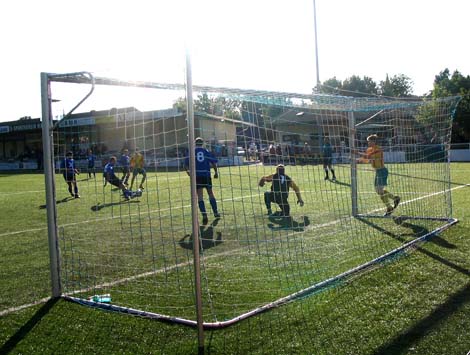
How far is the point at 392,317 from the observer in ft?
15.0

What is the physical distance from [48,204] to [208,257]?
104 inches

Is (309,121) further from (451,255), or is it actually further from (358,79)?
(358,79)

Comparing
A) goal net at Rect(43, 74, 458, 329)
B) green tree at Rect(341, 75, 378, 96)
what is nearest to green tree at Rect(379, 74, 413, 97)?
green tree at Rect(341, 75, 378, 96)

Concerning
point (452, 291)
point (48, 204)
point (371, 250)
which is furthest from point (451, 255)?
point (48, 204)

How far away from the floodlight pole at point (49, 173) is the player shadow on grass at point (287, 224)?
5.10 meters

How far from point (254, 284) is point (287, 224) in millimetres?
4499

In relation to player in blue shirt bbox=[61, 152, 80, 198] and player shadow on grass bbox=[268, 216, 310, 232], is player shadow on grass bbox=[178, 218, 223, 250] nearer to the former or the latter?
player shadow on grass bbox=[268, 216, 310, 232]

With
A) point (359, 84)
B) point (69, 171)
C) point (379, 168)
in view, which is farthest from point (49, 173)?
point (359, 84)

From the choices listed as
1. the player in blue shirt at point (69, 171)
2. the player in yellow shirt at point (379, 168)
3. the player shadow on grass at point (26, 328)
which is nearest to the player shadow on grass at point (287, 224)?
the player in yellow shirt at point (379, 168)

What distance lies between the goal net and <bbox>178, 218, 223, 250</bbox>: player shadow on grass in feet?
0.12

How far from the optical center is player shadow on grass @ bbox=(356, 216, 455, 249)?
7736 millimetres

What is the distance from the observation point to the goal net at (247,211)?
18.3ft

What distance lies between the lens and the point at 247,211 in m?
12.5

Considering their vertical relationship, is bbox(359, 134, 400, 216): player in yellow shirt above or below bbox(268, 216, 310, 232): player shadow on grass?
above
